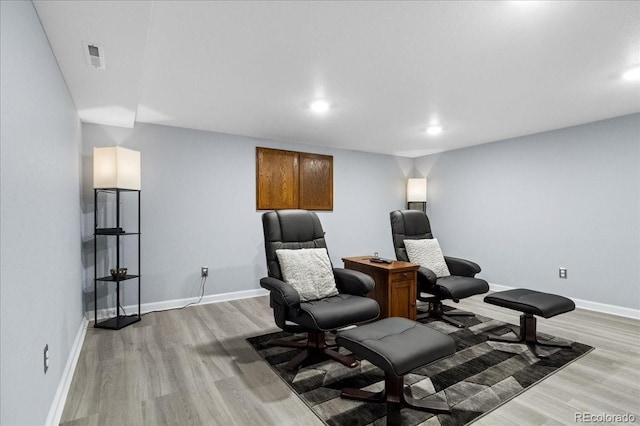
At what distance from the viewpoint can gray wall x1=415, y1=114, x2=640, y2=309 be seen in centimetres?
362

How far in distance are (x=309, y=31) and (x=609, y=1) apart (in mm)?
1582

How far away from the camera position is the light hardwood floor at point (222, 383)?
6.00 ft

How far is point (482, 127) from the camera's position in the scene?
4078 mm

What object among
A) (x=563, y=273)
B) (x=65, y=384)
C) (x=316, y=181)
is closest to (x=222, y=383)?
(x=65, y=384)

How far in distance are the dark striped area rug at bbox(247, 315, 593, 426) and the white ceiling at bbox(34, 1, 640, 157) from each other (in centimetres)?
224

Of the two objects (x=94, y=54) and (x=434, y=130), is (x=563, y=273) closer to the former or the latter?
(x=434, y=130)

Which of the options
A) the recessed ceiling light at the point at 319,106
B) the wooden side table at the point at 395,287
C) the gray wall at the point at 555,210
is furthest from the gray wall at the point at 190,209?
the gray wall at the point at 555,210

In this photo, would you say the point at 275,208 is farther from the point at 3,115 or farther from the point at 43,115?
the point at 3,115

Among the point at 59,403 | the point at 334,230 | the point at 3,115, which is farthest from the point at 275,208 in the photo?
the point at 3,115

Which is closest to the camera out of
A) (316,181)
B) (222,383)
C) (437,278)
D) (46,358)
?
(46,358)

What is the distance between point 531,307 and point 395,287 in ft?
3.61

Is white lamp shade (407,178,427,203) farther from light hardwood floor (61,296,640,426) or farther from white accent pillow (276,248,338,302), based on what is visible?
white accent pillow (276,248,338,302)

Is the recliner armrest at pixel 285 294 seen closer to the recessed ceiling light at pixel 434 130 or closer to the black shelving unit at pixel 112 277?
the black shelving unit at pixel 112 277

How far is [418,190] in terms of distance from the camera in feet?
18.8
